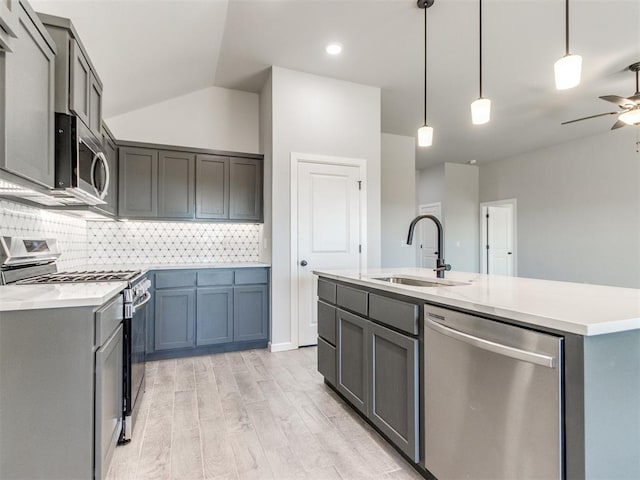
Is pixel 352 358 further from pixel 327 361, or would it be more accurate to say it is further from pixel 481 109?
pixel 481 109

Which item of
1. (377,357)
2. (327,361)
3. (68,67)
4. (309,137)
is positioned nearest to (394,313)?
(377,357)

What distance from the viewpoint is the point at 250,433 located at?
209 cm

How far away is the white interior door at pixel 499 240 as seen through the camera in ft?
24.0

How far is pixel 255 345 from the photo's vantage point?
383cm

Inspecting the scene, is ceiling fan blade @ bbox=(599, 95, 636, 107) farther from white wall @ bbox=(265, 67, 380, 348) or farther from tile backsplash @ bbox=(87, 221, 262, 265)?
tile backsplash @ bbox=(87, 221, 262, 265)

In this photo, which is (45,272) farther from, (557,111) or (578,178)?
(578,178)

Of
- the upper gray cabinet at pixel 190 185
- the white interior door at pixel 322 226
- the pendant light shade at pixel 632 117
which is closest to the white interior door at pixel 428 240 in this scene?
the white interior door at pixel 322 226

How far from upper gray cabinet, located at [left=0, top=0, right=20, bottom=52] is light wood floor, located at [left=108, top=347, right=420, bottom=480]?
1964mm

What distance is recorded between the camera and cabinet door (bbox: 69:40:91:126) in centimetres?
193

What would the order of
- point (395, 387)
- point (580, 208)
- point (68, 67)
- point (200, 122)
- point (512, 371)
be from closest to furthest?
point (512, 371) → point (395, 387) → point (68, 67) → point (200, 122) → point (580, 208)

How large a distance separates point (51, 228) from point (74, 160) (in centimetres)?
120

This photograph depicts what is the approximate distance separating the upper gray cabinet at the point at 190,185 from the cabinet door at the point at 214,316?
0.89 metres

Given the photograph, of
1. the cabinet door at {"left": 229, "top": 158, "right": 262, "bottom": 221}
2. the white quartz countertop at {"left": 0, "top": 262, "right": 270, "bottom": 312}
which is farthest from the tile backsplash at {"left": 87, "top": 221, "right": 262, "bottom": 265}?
the white quartz countertop at {"left": 0, "top": 262, "right": 270, "bottom": 312}

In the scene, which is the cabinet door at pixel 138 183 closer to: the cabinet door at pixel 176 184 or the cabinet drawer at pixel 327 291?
the cabinet door at pixel 176 184
